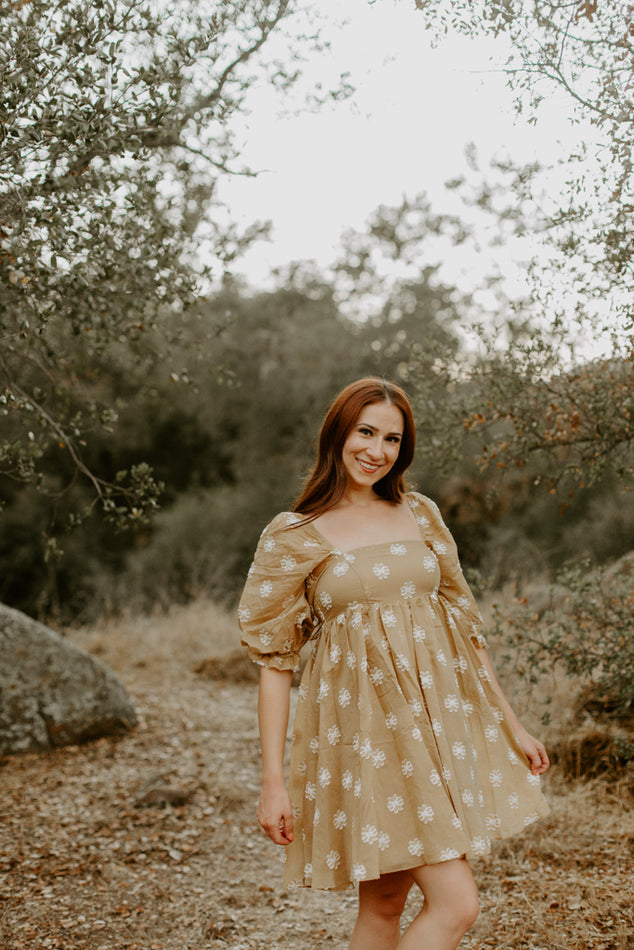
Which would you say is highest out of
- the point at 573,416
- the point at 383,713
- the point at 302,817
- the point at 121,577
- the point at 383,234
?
the point at 383,234

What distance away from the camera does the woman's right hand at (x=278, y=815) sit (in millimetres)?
2215

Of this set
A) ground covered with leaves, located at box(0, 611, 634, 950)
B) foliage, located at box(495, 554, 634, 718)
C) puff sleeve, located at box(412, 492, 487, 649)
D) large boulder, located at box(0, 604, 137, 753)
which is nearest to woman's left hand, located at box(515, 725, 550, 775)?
puff sleeve, located at box(412, 492, 487, 649)

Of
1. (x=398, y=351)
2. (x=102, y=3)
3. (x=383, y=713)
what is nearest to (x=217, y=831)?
(x=383, y=713)

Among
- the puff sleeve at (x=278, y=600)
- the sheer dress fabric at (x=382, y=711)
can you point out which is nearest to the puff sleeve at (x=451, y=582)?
the sheer dress fabric at (x=382, y=711)

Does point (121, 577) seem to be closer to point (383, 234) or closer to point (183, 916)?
point (383, 234)

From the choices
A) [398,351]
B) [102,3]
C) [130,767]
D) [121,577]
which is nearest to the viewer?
[102,3]

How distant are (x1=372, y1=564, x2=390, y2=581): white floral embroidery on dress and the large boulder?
366 centimetres

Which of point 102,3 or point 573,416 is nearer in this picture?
point 102,3

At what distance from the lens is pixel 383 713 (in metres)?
2.23

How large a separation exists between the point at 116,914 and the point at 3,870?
670 mm

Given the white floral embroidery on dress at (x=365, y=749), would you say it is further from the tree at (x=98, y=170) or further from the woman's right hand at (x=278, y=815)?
the tree at (x=98, y=170)

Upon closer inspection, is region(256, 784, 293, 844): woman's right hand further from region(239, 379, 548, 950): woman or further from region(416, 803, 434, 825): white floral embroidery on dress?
region(416, 803, 434, 825): white floral embroidery on dress

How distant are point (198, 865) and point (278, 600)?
2.22 metres

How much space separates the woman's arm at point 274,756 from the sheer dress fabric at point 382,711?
50 millimetres
